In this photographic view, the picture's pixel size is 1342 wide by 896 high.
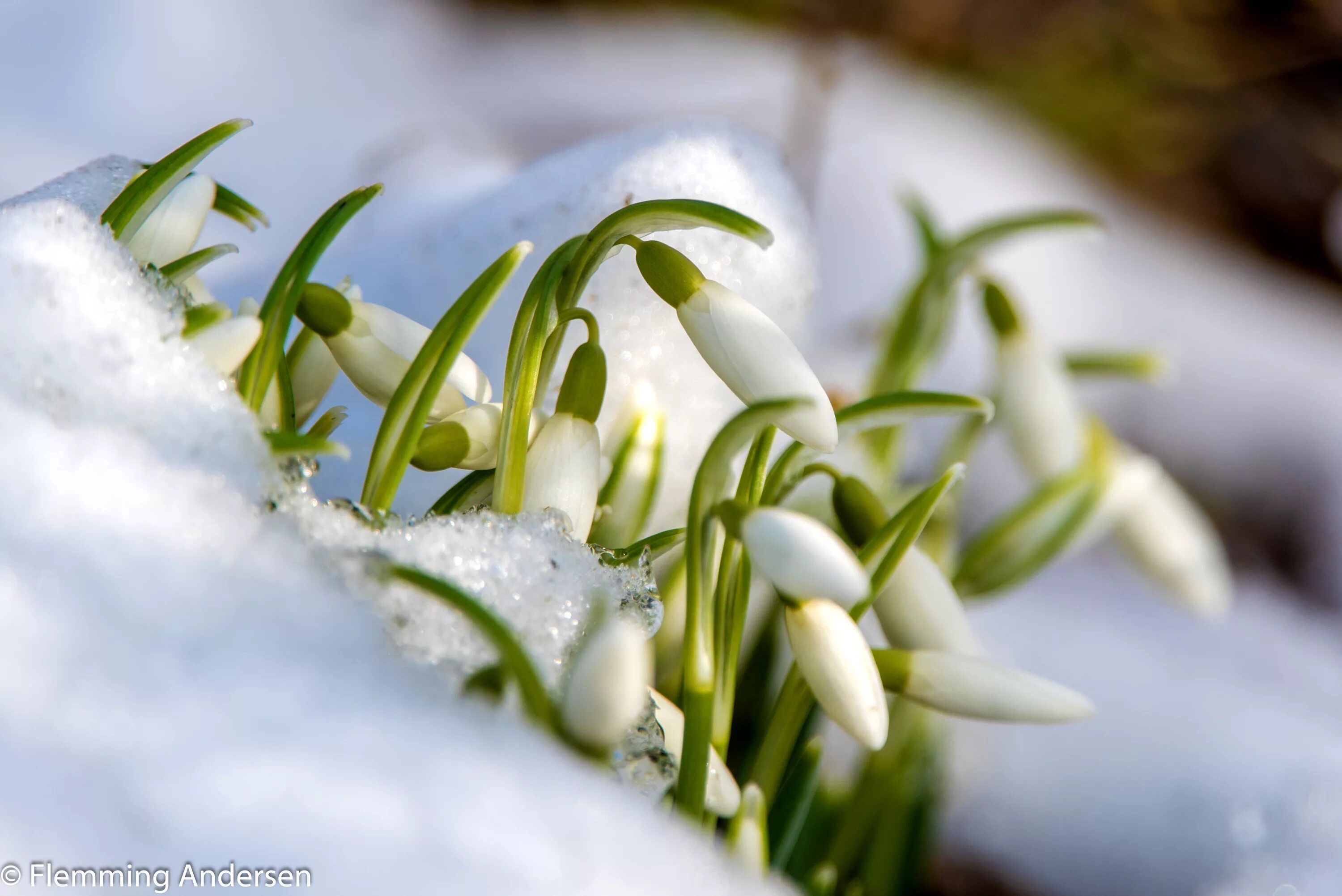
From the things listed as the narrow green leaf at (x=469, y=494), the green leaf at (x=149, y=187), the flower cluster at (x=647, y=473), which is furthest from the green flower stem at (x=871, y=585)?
the green leaf at (x=149, y=187)

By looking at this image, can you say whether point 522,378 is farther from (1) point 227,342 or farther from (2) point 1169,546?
(2) point 1169,546

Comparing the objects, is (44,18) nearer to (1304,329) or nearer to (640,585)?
(640,585)

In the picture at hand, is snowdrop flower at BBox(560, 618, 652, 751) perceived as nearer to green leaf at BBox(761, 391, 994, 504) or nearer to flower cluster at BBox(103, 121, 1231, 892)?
flower cluster at BBox(103, 121, 1231, 892)

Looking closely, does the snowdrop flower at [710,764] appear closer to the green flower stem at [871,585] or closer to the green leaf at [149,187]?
the green flower stem at [871,585]

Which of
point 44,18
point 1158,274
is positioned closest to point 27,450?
point 44,18

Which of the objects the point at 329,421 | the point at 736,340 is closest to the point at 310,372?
the point at 329,421

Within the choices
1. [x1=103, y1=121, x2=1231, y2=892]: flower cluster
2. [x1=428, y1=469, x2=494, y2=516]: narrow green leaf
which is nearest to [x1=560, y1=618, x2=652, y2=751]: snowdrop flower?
[x1=103, y1=121, x2=1231, y2=892]: flower cluster
